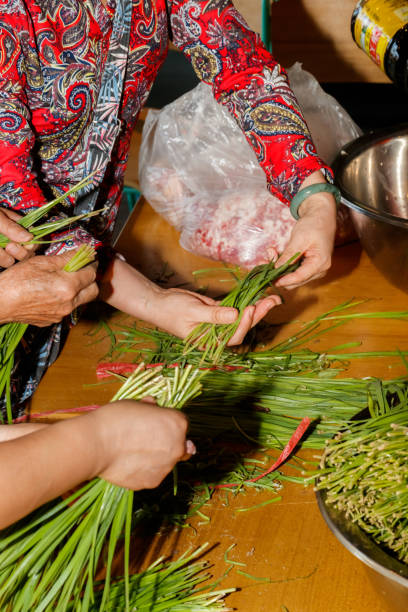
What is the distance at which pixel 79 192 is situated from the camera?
139 centimetres

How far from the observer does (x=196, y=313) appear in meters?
1.42

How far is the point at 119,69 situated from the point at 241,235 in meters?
0.66

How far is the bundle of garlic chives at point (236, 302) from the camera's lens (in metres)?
1.34

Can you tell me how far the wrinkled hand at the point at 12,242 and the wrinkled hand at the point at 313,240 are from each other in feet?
1.75

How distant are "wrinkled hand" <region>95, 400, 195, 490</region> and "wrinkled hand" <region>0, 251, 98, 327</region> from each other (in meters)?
0.41

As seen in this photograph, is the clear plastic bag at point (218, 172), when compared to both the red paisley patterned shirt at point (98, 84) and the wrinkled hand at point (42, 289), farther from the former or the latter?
the wrinkled hand at point (42, 289)

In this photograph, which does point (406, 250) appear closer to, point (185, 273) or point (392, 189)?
point (392, 189)

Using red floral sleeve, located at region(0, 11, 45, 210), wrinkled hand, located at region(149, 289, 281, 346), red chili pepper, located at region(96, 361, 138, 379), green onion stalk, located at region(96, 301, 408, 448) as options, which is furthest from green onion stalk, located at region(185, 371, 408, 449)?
red floral sleeve, located at region(0, 11, 45, 210)

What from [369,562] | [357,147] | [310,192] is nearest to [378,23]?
[357,147]

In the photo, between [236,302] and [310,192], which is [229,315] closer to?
[236,302]

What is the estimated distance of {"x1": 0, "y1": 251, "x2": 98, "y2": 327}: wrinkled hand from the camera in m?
1.16

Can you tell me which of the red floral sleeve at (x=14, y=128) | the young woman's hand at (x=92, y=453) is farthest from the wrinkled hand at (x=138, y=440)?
the red floral sleeve at (x=14, y=128)

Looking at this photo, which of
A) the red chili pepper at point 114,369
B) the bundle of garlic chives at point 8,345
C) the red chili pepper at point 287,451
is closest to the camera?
the red chili pepper at point 287,451

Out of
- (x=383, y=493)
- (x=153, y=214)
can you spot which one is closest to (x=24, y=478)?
(x=383, y=493)
